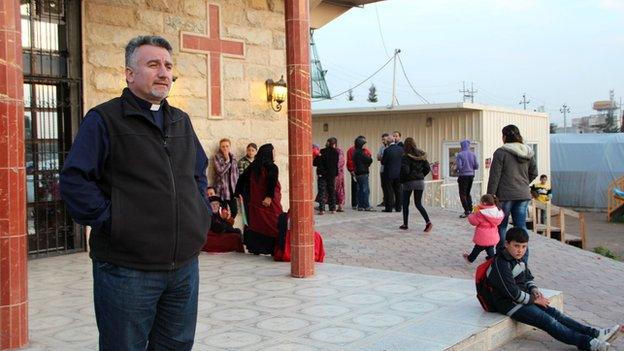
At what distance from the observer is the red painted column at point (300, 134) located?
6.40 meters

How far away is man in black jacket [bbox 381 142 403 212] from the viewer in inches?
531

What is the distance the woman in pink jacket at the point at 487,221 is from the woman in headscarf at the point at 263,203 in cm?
240

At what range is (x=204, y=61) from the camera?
926 cm

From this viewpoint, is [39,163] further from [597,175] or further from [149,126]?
[597,175]

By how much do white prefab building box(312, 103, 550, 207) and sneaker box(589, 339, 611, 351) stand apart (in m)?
10.4

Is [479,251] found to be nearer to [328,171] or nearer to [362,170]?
[328,171]

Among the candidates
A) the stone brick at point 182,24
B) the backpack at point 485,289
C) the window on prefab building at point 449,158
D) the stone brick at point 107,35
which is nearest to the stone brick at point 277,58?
the stone brick at point 182,24

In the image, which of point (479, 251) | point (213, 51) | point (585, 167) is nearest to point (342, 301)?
point (479, 251)

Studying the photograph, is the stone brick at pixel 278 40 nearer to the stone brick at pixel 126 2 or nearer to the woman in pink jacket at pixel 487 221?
the stone brick at pixel 126 2

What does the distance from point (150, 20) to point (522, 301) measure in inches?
240

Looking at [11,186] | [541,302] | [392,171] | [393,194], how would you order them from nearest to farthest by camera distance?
1. [11,186]
2. [541,302]
3. [392,171]
4. [393,194]

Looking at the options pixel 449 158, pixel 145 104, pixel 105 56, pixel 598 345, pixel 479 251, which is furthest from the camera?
pixel 449 158

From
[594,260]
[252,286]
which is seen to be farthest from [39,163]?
[594,260]

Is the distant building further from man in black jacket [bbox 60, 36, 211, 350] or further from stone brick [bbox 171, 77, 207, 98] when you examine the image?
man in black jacket [bbox 60, 36, 211, 350]
